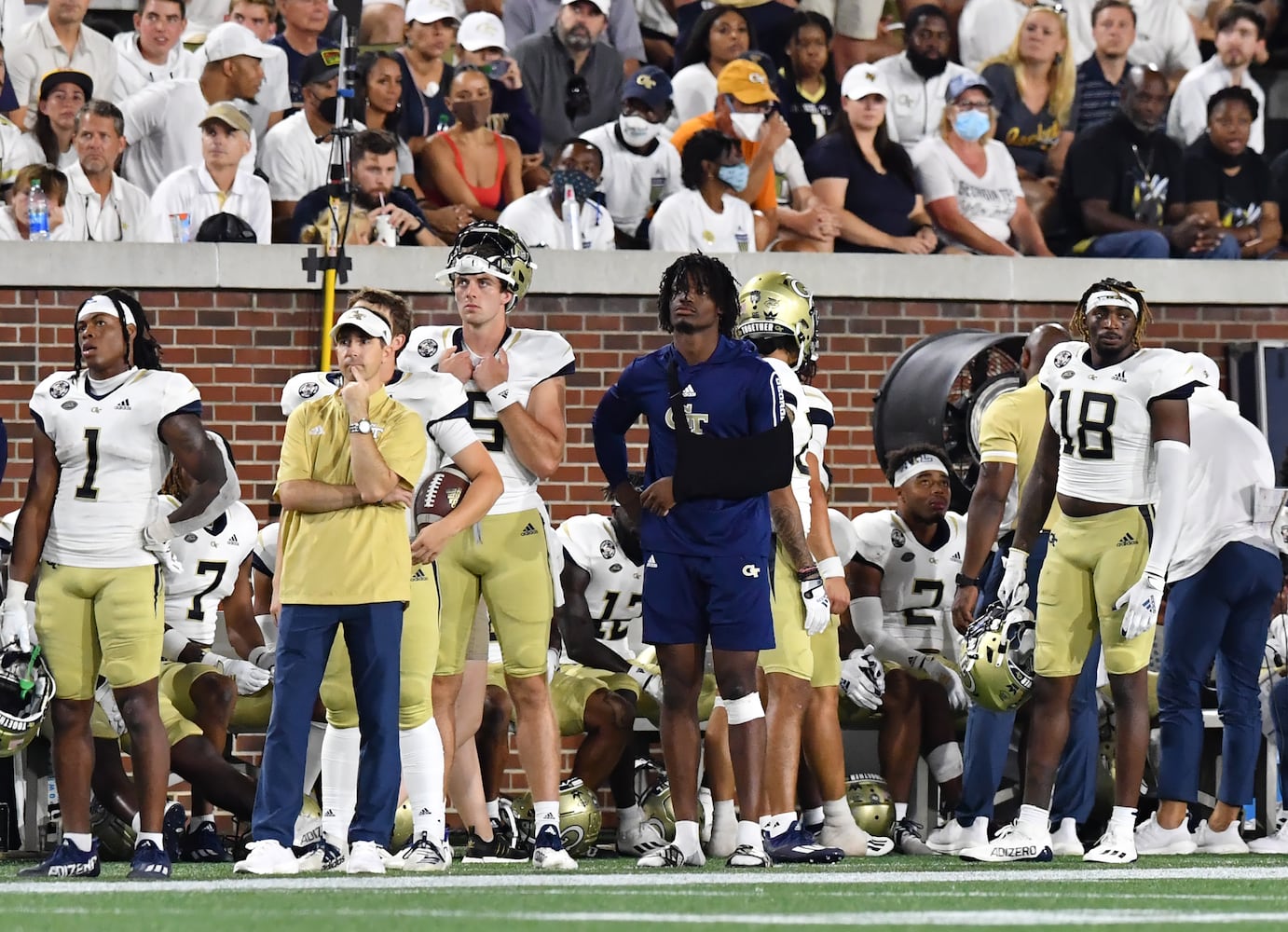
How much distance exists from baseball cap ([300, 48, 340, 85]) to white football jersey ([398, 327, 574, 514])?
426 cm

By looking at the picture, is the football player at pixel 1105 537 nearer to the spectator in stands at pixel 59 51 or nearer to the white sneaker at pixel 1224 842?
the white sneaker at pixel 1224 842

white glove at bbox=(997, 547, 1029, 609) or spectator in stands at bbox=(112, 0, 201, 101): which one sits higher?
spectator in stands at bbox=(112, 0, 201, 101)

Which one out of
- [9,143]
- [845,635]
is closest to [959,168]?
[845,635]

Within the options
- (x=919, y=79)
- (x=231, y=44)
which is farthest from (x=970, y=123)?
(x=231, y=44)

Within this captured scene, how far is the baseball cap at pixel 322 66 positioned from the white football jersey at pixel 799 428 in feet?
13.8

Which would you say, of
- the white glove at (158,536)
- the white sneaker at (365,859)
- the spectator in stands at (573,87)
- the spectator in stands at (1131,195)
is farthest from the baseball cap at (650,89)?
the white sneaker at (365,859)

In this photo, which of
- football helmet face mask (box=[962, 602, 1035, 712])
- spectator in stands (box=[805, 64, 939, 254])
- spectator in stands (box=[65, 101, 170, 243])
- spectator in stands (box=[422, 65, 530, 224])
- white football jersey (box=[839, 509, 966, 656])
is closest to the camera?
football helmet face mask (box=[962, 602, 1035, 712])

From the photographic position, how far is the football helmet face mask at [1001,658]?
7672 millimetres

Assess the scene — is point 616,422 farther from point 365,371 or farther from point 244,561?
point 244,561

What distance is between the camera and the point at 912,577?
30.2ft

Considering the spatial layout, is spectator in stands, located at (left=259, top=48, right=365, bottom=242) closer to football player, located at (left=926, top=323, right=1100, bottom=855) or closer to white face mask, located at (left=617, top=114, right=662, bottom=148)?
white face mask, located at (left=617, top=114, right=662, bottom=148)

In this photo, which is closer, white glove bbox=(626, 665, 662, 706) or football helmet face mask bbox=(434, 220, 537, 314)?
football helmet face mask bbox=(434, 220, 537, 314)

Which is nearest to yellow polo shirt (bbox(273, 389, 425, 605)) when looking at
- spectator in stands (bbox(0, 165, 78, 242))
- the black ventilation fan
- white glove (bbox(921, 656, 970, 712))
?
white glove (bbox(921, 656, 970, 712))

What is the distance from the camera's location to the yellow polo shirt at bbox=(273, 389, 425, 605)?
6500mm
